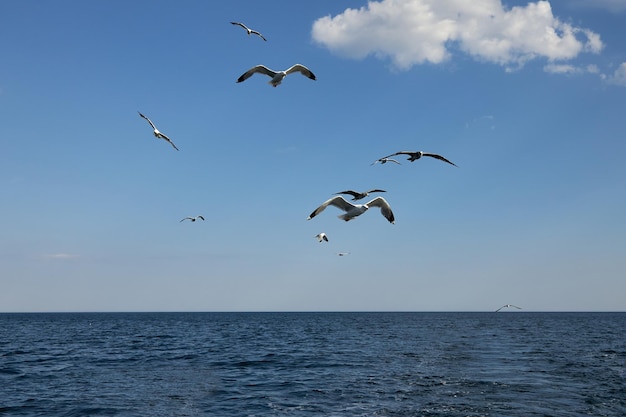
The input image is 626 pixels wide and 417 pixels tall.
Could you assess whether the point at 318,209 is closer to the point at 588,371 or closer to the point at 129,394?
the point at 129,394

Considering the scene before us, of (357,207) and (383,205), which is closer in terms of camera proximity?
(357,207)

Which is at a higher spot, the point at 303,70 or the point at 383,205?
the point at 303,70

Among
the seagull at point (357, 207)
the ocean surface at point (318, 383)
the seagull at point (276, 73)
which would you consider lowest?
the ocean surface at point (318, 383)

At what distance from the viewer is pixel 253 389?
2939cm

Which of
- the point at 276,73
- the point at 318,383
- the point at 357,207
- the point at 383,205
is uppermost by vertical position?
the point at 276,73

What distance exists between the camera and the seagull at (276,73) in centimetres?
2113

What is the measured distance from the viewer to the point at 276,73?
21.4m

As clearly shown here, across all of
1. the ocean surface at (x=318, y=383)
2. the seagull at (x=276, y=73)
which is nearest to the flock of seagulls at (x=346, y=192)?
the seagull at (x=276, y=73)

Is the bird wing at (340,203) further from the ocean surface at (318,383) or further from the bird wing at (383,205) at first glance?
the ocean surface at (318,383)

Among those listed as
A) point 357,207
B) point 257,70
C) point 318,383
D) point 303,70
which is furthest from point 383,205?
point 318,383

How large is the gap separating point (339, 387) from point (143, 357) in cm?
2275

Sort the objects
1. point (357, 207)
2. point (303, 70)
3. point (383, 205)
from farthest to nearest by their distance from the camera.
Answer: point (303, 70) → point (383, 205) → point (357, 207)

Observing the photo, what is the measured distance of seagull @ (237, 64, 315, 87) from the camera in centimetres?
2113

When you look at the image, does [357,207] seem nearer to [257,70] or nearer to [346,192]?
[346,192]
